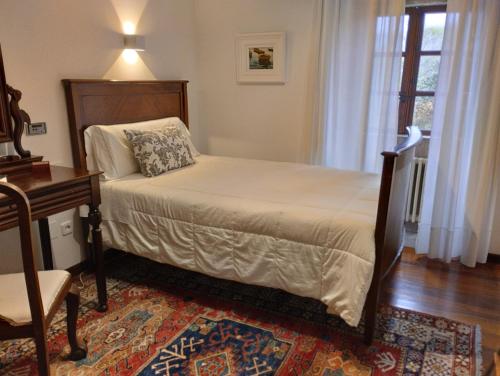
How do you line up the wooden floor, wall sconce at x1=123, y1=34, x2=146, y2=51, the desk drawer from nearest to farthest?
the desk drawer, the wooden floor, wall sconce at x1=123, y1=34, x2=146, y2=51

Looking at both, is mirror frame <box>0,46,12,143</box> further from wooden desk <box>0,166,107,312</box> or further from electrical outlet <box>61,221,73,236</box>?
electrical outlet <box>61,221,73,236</box>

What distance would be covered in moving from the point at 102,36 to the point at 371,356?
9.12ft

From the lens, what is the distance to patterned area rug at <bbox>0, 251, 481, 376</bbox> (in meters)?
1.88

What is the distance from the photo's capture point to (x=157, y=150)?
2.83 metres

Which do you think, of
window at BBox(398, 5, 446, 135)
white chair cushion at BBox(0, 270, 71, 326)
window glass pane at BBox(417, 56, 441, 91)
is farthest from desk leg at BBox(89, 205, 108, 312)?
window glass pane at BBox(417, 56, 441, 91)

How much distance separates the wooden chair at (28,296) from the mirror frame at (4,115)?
0.91 m

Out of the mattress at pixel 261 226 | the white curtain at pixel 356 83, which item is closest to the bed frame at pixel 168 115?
the mattress at pixel 261 226

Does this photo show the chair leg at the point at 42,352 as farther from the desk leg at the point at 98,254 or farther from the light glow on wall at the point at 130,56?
the light glow on wall at the point at 130,56

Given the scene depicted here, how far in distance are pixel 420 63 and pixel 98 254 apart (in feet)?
9.67

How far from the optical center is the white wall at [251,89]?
346 centimetres

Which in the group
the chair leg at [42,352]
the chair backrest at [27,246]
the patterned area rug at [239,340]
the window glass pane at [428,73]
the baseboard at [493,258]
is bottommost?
the patterned area rug at [239,340]

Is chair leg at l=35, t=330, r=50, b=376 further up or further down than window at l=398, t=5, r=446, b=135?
further down

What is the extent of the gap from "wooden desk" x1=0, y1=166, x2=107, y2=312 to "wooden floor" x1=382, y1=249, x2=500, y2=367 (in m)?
1.80

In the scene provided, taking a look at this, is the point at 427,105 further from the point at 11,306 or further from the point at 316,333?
the point at 11,306
